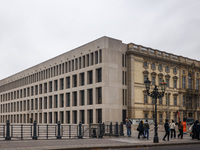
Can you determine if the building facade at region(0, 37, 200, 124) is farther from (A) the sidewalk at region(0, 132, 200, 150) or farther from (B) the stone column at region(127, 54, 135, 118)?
(A) the sidewalk at region(0, 132, 200, 150)

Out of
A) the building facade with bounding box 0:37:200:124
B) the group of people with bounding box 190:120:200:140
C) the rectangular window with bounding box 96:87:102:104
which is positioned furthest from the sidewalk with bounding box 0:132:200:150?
the rectangular window with bounding box 96:87:102:104

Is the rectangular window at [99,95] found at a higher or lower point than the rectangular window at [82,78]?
lower

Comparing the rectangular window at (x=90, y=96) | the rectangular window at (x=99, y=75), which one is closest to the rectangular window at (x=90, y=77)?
the rectangular window at (x=90, y=96)

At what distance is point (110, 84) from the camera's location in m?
51.9

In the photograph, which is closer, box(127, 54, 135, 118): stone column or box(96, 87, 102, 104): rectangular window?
box(96, 87, 102, 104): rectangular window

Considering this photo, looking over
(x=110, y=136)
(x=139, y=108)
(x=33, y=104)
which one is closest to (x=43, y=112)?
(x=33, y=104)

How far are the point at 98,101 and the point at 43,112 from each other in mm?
22251

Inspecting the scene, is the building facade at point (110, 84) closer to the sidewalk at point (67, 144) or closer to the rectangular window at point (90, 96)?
the rectangular window at point (90, 96)

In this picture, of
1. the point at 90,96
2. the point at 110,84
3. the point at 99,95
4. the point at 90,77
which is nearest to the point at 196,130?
the point at 110,84

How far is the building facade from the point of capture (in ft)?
172

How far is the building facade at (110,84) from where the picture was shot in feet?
172

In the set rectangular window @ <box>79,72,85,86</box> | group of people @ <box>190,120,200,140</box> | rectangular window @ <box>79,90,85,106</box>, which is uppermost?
rectangular window @ <box>79,72,85,86</box>

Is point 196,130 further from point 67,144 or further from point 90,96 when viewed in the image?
point 90,96

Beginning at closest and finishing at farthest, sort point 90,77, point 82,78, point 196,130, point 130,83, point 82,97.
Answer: point 196,130 < point 130,83 < point 90,77 < point 82,97 < point 82,78
